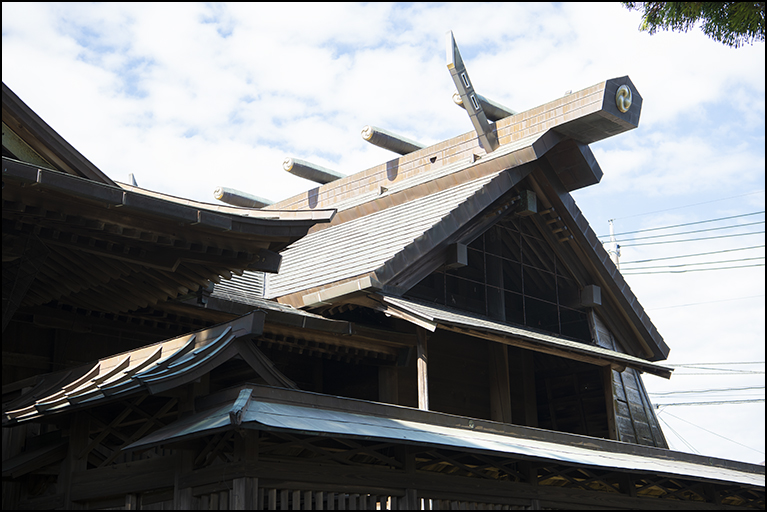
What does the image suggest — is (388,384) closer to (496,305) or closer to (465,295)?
(496,305)

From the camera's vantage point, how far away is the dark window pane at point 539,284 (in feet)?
48.8

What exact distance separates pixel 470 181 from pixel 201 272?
6.50 m

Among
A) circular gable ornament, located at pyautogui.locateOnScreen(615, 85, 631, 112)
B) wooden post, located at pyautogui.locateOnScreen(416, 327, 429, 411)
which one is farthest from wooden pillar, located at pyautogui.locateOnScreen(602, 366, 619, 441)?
circular gable ornament, located at pyautogui.locateOnScreen(615, 85, 631, 112)

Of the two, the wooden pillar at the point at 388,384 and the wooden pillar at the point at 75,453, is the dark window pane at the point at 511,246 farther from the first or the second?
the wooden pillar at the point at 75,453

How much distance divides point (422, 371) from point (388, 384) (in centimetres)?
113

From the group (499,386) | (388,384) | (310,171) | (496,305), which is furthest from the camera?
(310,171)

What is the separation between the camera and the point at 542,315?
48.8 feet

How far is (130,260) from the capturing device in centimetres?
812

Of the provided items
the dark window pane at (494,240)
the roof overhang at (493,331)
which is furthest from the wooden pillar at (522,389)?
the dark window pane at (494,240)

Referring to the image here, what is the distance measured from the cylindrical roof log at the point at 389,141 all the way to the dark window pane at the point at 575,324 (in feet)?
14.4

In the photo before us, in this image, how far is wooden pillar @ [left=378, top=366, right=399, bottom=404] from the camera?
11.6m

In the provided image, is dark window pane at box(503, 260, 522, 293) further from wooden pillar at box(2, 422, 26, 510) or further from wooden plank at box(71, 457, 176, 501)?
wooden pillar at box(2, 422, 26, 510)

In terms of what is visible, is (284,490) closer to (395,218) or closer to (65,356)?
(65,356)

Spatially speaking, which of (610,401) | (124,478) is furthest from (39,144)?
(610,401)
